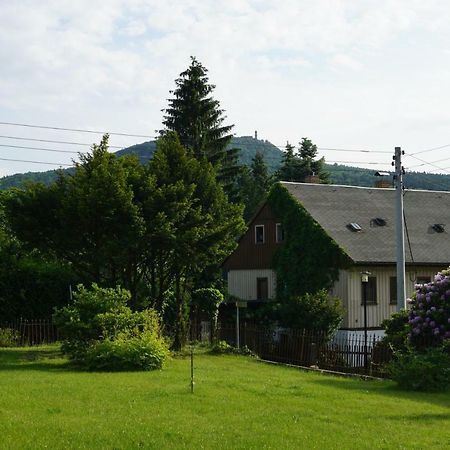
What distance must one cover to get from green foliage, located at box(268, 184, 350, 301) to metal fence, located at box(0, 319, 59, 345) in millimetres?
11359

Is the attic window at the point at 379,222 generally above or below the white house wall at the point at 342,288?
above

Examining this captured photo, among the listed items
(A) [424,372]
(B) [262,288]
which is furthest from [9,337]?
(B) [262,288]

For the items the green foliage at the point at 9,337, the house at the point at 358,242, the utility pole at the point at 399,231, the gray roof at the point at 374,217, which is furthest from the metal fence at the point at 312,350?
the green foliage at the point at 9,337

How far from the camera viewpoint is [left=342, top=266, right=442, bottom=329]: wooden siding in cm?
3516

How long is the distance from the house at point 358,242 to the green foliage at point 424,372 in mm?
15950

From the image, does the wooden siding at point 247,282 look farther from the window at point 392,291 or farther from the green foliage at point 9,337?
the green foliage at point 9,337

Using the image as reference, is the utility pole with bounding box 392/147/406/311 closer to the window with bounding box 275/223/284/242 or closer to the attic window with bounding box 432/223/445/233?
the window with bounding box 275/223/284/242

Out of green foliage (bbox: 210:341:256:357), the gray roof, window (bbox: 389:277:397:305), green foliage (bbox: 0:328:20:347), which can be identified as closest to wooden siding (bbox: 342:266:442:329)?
window (bbox: 389:277:397:305)

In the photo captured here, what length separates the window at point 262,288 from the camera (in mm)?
40875

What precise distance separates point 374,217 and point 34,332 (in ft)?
64.1

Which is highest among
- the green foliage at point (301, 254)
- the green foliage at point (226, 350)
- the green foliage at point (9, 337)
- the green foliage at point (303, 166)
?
the green foliage at point (303, 166)

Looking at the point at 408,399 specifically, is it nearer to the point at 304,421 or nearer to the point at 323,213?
the point at 304,421

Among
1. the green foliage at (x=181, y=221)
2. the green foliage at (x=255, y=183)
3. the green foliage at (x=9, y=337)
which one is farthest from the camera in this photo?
the green foliage at (x=255, y=183)

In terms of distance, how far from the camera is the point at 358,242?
1444 inches
